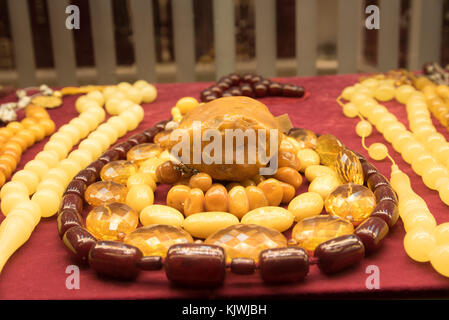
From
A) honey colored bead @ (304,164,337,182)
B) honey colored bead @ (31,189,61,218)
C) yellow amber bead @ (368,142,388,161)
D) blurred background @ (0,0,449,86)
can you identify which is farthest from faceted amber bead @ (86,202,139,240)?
blurred background @ (0,0,449,86)

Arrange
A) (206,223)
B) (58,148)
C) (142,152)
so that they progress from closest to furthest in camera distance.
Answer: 1. (206,223)
2. (142,152)
3. (58,148)

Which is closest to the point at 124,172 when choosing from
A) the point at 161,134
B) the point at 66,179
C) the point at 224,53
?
the point at 66,179

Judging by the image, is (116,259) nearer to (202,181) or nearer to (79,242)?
(79,242)

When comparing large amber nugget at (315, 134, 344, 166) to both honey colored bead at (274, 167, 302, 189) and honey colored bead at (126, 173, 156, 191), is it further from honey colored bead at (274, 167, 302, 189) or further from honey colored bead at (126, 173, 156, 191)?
honey colored bead at (126, 173, 156, 191)

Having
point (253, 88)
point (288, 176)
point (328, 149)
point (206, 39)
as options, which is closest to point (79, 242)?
point (288, 176)

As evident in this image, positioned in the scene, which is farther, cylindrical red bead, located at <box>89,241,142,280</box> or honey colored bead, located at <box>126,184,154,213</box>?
honey colored bead, located at <box>126,184,154,213</box>

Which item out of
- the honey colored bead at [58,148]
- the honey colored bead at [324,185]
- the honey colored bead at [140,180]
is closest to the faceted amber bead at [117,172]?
the honey colored bead at [140,180]
